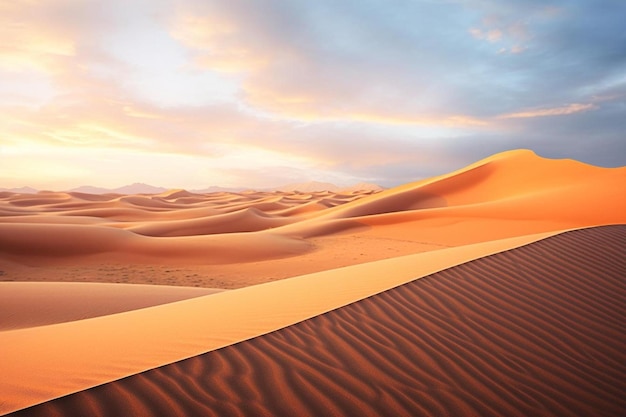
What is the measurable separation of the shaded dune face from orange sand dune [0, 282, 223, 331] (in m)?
4.18

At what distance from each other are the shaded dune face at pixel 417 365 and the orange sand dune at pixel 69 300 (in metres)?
4.18

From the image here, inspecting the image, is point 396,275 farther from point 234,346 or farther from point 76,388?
point 76,388

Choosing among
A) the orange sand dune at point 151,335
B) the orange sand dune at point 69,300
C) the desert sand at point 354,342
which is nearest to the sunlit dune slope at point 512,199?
the desert sand at point 354,342

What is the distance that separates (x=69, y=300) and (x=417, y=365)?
20.1 ft

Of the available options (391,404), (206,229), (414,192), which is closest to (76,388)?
(391,404)

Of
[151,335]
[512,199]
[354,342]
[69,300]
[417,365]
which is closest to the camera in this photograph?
[417,365]

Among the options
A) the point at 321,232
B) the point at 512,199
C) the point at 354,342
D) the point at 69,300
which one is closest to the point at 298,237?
the point at 321,232

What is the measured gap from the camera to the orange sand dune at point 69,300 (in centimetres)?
570

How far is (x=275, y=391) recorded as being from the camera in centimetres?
245

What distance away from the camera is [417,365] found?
2.90m

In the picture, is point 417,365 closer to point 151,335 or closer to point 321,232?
point 151,335

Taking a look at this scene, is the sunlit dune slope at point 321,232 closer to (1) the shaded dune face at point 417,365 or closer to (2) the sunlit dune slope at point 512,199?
(2) the sunlit dune slope at point 512,199

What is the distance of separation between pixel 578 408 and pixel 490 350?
728mm

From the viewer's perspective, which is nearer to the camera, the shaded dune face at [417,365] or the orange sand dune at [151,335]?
the shaded dune face at [417,365]
